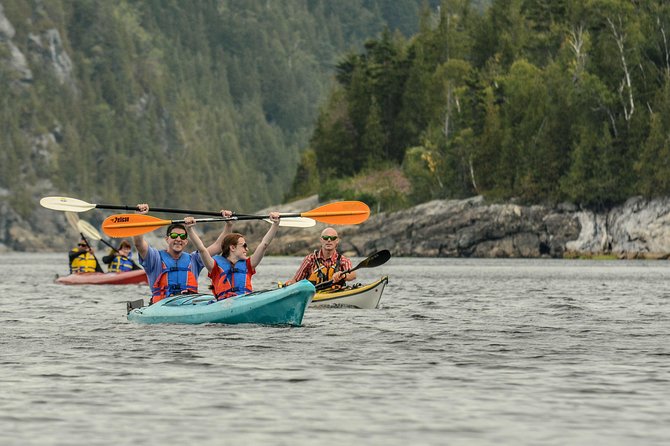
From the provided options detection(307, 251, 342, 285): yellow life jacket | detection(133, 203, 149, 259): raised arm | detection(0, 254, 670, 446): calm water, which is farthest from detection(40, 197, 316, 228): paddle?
detection(133, 203, 149, 259): raised arm

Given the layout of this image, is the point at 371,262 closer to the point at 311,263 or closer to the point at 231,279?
the point at 311,263

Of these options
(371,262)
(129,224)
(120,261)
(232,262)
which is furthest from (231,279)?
(120,261)

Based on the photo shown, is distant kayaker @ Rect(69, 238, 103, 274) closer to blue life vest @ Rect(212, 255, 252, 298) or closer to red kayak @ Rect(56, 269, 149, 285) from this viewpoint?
red kayak @ Rect(56, 269, 149, 285)

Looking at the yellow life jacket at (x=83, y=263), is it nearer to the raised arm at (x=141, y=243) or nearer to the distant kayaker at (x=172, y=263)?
the distant kayaker at (x=172, y=263)

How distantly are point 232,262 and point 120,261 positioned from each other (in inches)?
Answer: 1052

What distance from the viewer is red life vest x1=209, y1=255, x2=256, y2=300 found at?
23.9 m

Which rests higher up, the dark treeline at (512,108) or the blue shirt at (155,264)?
the dark treeline at (512,108)

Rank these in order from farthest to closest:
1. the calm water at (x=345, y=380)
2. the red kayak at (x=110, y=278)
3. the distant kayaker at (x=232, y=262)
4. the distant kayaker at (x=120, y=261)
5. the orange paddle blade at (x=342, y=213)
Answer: the distant kayaker at (x=120, y=261)
the red kayak at (x=110, y=278)
the orange paddle blade at (x=342, y=213)
the distant kayaker at (x=232, y=262)
the calm water at (x=345, y=380)

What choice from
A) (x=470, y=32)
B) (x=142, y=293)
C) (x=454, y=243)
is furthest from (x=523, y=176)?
(x=142, y=293)

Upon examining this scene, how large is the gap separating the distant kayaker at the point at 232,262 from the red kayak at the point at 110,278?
2395 cm

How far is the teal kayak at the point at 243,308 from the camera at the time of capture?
23.6m

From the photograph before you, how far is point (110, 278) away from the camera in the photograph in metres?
48.1

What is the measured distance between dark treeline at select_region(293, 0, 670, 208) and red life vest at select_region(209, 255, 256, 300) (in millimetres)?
66223

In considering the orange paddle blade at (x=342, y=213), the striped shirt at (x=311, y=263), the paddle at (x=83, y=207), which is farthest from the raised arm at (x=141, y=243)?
the striped shirt at (x=311, y=263)
